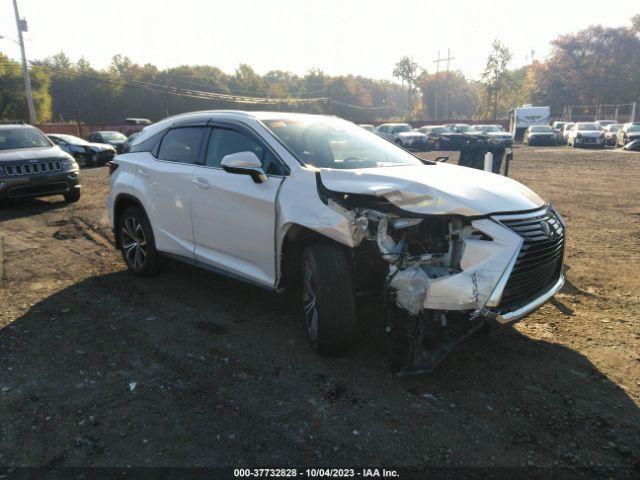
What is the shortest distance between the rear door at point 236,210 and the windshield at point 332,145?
0.79 ft

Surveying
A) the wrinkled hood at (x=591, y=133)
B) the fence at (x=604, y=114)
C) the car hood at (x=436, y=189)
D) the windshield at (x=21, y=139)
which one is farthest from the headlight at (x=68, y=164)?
the fence at (x=604, y=114)

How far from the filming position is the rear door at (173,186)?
4684 millimetres

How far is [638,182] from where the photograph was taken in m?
12.8

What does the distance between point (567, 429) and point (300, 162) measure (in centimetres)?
254

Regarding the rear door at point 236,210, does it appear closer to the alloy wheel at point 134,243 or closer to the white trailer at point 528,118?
the alloy wheel at point 134,243

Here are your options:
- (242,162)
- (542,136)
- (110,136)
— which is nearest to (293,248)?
(242,162)

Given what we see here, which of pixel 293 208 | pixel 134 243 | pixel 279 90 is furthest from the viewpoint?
pixel 279 90

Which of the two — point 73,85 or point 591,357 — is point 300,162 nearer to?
point 591,357

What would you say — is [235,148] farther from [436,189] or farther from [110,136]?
[110,136]

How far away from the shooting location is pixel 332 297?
3363mm

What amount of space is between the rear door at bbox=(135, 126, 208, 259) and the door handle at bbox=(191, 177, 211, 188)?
0.18ft

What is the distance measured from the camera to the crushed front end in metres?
3.01

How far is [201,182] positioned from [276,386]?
203cm

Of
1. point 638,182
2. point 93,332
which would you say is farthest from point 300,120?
point 638,182
